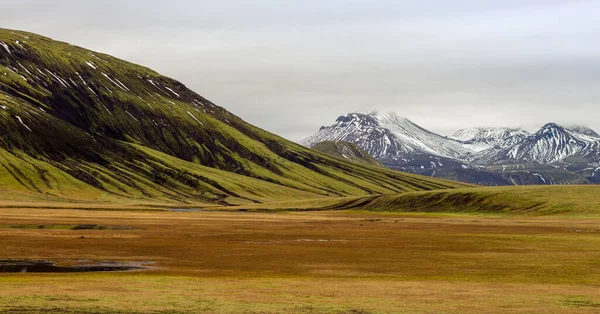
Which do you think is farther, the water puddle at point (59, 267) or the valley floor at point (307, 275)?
the water puddle at point (59, 267)

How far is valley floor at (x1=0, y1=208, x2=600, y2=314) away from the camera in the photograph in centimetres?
4006

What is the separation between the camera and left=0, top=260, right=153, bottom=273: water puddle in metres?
56.6

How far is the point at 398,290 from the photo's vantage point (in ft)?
154

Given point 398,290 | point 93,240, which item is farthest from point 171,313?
point 93,240

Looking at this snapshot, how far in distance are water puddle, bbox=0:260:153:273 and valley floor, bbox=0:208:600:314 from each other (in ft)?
7.25

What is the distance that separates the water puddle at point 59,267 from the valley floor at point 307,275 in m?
2.21

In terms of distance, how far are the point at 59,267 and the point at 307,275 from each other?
63.9ft

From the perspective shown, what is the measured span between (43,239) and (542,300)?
58461mm

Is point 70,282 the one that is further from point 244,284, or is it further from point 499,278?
point 499,278

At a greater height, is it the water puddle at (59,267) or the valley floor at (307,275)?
the valley floor at (307,275)

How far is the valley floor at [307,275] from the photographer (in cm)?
4006

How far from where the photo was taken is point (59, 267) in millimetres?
58812

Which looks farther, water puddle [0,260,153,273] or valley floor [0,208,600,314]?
water puddle [0,260,153,273]

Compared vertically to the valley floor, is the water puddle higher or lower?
lower
